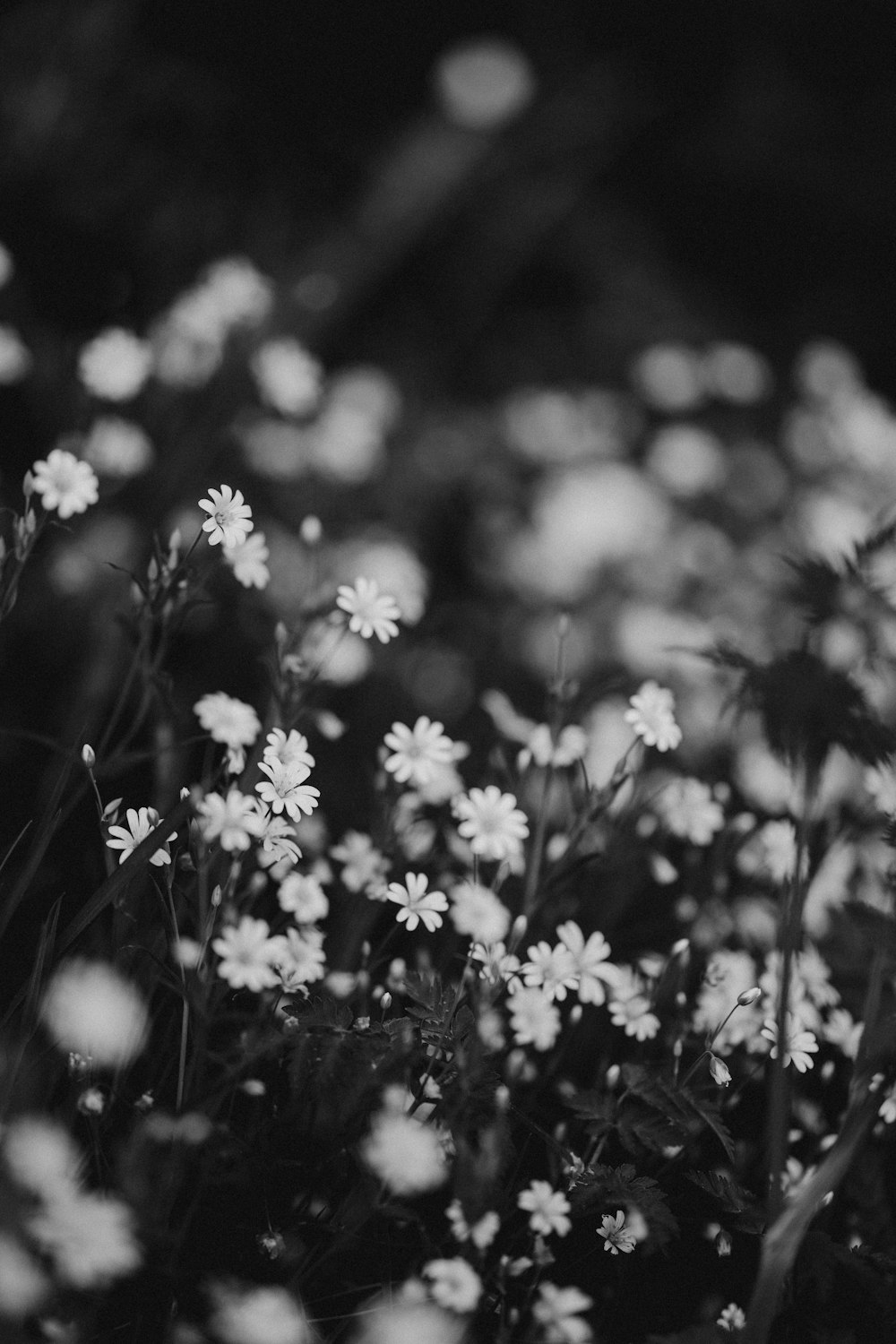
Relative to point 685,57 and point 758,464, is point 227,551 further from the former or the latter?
point 685,57

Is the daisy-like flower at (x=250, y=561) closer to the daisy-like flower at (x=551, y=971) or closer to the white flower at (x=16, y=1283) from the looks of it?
the daisy-like flower at (x=551, y=971)

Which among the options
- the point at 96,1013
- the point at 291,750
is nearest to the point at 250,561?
the point at 291,750

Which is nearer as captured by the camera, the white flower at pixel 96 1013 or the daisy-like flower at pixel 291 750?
the white flower at pixel 96 1013

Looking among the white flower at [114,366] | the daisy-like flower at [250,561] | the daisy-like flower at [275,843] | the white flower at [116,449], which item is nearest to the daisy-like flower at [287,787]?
the daisy-like flower at [275,843]

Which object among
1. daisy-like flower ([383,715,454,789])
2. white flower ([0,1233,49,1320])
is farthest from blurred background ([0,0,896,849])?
white flower ([0,1233,49,1320])

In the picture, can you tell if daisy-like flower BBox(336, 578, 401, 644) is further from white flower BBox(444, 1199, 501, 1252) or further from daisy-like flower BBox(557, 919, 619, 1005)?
white flower BBox(444, 1199, 501, 1252)

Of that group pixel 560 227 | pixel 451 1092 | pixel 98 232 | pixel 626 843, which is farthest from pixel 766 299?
pixel 451 1092
